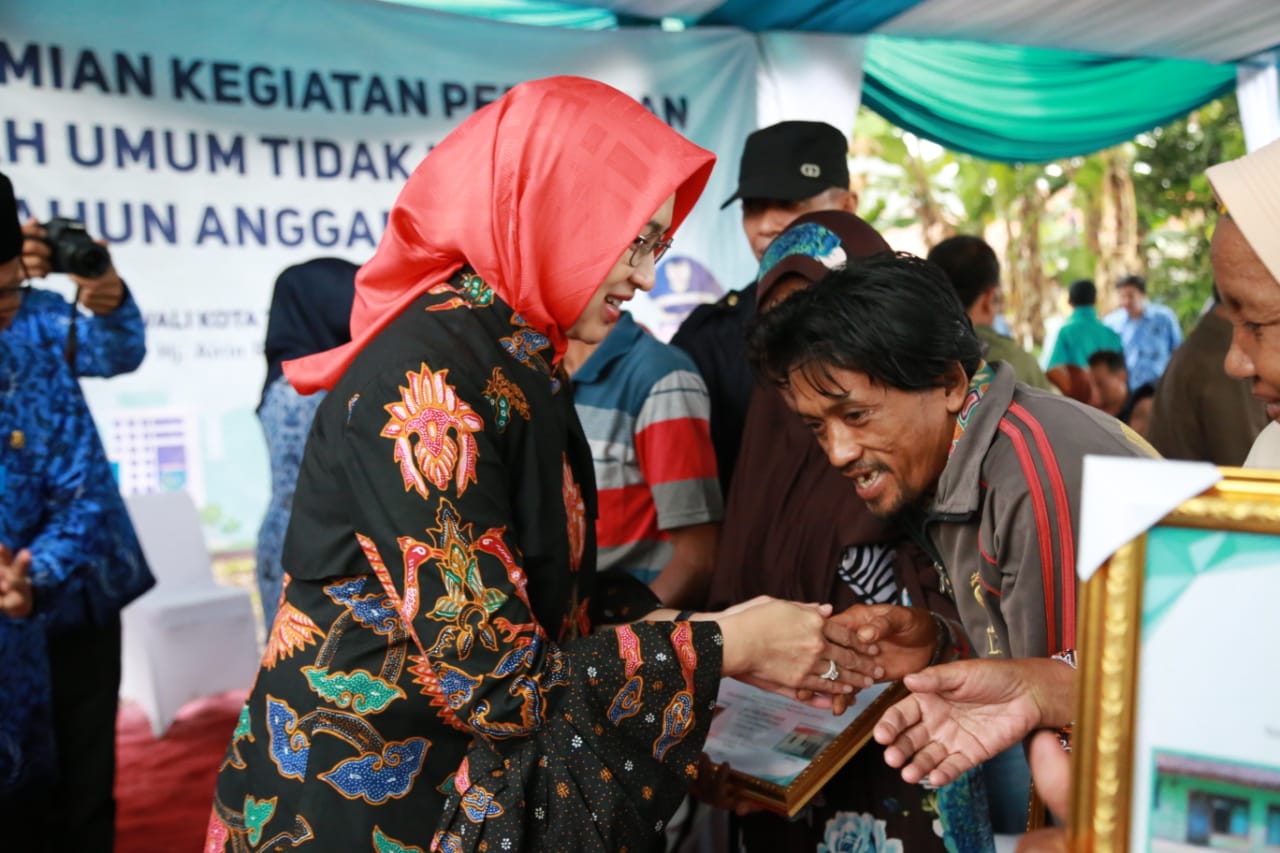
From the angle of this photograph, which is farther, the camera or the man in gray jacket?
Result: the camera

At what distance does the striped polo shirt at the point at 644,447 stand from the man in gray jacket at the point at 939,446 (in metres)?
0.61

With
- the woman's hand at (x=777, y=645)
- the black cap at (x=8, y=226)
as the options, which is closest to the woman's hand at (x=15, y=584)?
the black cap at (x=8, y=226)

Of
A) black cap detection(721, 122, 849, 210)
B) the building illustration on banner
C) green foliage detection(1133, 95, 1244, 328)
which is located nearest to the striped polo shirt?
black cap detection(721, 122, 849, 210)

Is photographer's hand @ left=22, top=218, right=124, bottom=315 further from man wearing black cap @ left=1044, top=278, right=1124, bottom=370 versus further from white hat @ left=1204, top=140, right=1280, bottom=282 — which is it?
man wearing black cap @ left=1044, top=278, right=1124, bottom=370

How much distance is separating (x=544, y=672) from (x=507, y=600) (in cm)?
10

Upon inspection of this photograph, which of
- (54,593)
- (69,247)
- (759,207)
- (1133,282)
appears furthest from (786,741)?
(1133,282)

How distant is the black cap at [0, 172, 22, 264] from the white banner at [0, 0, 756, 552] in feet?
4.04

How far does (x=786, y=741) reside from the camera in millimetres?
1663

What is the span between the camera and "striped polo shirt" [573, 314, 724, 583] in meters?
2.37

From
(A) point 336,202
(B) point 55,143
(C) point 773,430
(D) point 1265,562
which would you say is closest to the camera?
(D) point 1265,562

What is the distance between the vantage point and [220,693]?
4.70 metres

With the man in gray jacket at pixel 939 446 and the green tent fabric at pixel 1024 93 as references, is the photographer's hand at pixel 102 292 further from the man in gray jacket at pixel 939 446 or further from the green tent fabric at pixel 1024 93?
the green tent fabric at pixel 1024 93

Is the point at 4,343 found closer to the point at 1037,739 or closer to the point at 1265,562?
the point at 1037,739

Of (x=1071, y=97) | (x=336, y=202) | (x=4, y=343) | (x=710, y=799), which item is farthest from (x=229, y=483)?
(x=1071, y=97)
